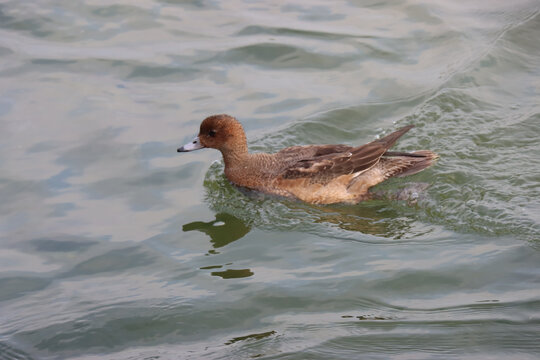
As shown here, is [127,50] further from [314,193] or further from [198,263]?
[198,263]

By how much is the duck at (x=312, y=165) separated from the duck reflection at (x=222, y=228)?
2.33ft

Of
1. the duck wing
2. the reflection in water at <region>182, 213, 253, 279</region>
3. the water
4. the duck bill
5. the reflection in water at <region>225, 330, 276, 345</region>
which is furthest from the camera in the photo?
the duck bill

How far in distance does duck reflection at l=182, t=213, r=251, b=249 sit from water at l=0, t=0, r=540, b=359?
0.03m

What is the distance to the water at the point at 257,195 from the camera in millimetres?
6070

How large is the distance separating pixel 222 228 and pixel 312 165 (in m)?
1.33

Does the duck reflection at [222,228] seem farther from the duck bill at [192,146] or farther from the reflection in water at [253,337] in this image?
the reflection in water at [253,337]

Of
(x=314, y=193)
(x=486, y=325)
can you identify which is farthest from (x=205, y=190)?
(x=486, y=325)

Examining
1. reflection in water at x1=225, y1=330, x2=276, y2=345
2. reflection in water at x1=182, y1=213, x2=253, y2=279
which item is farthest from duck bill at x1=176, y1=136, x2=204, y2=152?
reflection in water at x1=225, y1=330, x2=276, y2=345

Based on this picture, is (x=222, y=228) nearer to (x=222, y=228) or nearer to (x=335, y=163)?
(x=222, y=228)

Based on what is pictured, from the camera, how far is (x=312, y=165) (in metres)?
8.34

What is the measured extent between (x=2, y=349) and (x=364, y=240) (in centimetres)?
363

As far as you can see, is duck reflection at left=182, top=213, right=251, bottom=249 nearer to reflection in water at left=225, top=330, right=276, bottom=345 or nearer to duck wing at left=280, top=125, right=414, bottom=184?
duck wing at left=280, top=125, right=414, bottom=184

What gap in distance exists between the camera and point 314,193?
8.34 metres

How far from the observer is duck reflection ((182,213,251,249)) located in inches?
300
